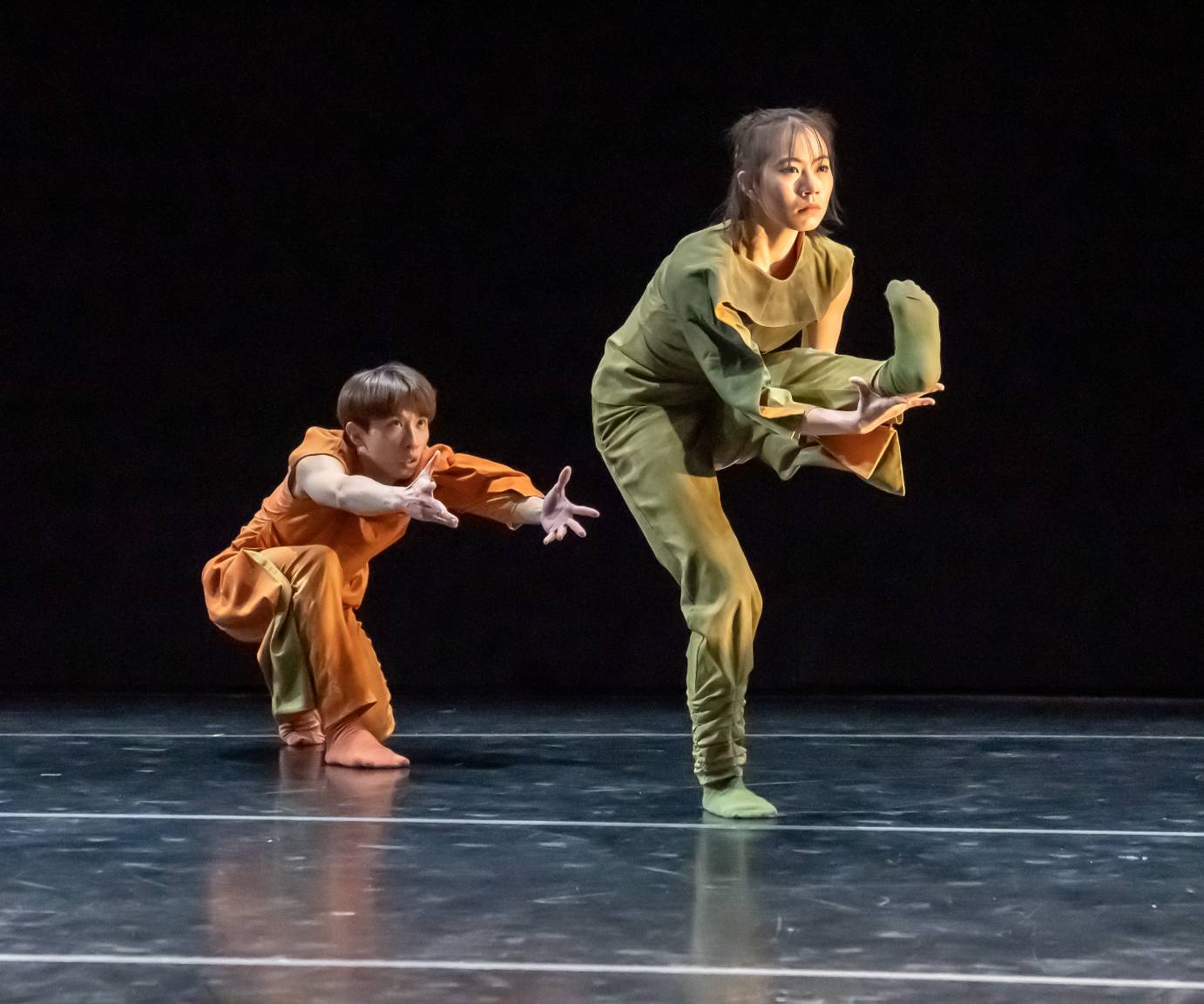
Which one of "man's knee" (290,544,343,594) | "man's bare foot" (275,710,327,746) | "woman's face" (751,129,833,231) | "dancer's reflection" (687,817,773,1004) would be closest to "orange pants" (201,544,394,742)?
"man's knee" (290,544,343,594)

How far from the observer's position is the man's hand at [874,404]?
2338mm

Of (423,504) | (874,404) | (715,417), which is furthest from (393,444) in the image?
(874,404)

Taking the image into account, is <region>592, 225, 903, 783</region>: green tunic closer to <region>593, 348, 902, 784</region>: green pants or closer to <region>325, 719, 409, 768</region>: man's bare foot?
<region>593, 348, 902, 784</region>: green pants

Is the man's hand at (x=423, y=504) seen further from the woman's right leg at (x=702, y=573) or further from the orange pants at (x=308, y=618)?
the orange pants at (x=308, y=618)

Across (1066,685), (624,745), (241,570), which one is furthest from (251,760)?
Result: (1066,685)

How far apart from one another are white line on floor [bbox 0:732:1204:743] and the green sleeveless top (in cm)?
96

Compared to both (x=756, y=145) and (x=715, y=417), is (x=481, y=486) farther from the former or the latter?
(x=756, y=145)

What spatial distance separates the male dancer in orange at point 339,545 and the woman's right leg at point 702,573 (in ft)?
1.18

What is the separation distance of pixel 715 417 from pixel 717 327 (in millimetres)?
298

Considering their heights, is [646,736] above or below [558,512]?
below

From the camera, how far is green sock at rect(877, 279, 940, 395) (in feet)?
7.48

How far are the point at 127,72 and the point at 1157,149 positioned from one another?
2403 millimetres

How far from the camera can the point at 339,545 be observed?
10.8 ft

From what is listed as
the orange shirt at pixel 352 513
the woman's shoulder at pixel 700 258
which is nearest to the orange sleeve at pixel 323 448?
the orange shirt at pixel 352 513
